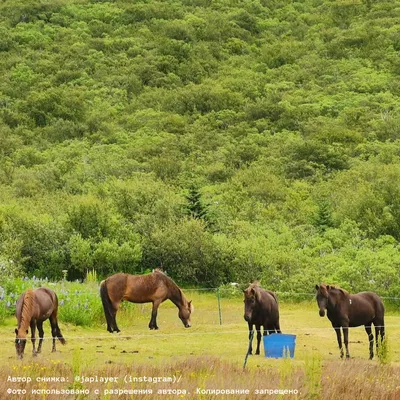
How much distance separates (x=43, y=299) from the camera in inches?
493

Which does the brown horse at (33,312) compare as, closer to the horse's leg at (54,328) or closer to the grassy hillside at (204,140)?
the horse's leg at (54,328)

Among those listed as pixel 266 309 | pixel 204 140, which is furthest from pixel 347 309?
pixel 204 140

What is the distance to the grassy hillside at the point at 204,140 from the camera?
27562 millimetres

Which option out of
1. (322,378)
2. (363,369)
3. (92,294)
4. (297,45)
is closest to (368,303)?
(363,369)

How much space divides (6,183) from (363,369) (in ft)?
143

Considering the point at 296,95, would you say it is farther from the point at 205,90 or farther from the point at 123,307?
the point at 123,307

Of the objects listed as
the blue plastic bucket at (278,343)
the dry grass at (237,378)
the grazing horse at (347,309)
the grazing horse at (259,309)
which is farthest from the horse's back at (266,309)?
the dry grass at (237,378)

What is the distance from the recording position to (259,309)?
43.7ft

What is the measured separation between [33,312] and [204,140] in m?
52.4

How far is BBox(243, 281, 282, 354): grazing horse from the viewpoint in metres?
12.9

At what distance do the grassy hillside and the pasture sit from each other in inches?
205

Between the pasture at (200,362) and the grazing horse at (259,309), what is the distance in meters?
0.68

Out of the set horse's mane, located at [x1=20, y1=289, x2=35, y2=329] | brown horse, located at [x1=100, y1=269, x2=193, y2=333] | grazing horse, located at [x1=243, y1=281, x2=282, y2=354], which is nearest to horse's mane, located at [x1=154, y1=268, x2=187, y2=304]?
brown horse, located at [x1=100, y1=269, x2=193, y2=333]

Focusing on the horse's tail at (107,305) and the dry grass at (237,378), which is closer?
the dry grass at (237,378)
